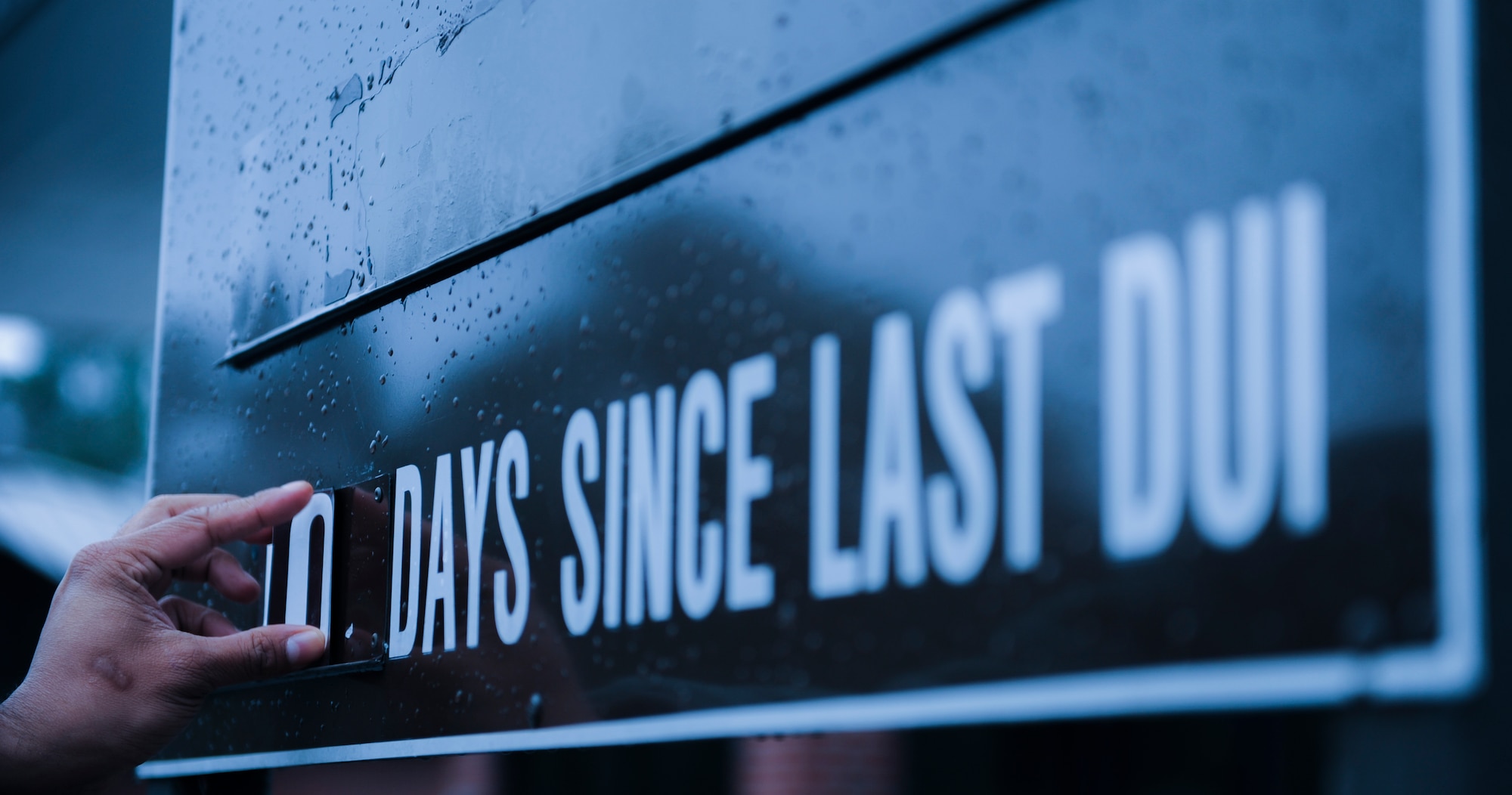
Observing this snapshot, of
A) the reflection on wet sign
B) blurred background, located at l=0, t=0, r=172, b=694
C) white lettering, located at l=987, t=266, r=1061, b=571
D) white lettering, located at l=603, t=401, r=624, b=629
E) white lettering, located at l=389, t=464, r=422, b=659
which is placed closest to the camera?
the reflection on wet sign

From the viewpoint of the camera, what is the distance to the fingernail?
159 cm

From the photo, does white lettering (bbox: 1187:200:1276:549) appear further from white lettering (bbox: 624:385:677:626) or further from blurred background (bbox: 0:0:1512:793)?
white lettering (bbox: 624:385:677:626)

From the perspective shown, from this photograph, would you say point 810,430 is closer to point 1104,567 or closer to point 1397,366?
point 1104,567

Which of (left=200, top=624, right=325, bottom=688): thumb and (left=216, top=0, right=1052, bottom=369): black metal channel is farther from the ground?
(left=216, top=0, right=1052, bottom=369): black metal channel

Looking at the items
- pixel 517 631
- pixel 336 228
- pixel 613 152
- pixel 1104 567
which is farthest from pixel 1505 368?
pixel 336 228

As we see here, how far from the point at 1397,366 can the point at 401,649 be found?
1.10 m

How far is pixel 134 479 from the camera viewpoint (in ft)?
19.7

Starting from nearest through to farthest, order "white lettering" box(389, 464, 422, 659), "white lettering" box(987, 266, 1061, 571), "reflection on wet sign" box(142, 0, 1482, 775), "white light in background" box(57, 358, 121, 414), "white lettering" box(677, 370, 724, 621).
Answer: "reflection on wet sign" box(142, 0, 1482, 775) < "white lettering" box(987, 266, 1061, 571) < "white lettering" box(677, 370, 724, 621) < "white lettering" box(389, 464, 422, 659) < "white light in background" box(57, 358, 121, 414)

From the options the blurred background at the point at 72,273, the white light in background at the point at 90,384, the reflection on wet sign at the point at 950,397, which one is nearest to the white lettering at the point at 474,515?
Result: the reflection on wet sign at the point at 950,397

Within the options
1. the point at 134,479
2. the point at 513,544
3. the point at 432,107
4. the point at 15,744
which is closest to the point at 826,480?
the point at 513,544

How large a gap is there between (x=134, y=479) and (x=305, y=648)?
4977mm

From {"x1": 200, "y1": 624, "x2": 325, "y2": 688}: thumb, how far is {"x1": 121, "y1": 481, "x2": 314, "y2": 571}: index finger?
0.47ft

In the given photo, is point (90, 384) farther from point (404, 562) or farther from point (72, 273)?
point (404, 562)

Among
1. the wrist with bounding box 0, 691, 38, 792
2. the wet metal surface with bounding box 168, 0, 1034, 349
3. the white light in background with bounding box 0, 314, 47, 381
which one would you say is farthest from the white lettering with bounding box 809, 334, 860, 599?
the white light in background with bounding box 0, 314, 47, 381
